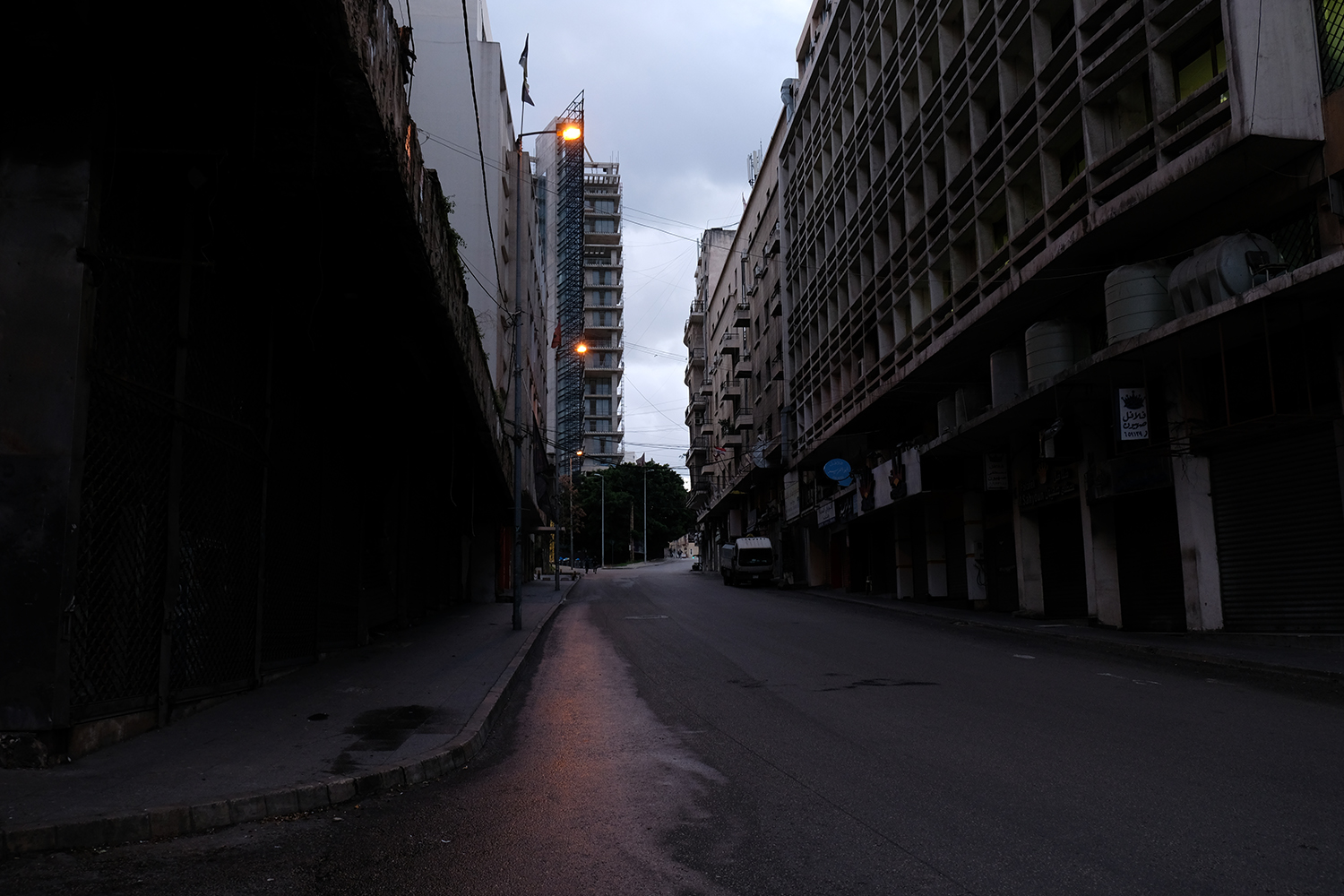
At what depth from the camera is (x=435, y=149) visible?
3228 cm

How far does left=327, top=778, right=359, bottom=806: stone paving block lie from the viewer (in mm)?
6191

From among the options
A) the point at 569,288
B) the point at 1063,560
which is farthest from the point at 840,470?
the point at 569,288

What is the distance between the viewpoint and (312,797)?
6.09 metres

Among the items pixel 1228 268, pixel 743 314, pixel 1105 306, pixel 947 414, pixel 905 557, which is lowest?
pixel 905 557

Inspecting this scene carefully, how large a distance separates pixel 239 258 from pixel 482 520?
2530 centimetres

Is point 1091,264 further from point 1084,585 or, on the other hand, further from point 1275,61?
point 1084,585

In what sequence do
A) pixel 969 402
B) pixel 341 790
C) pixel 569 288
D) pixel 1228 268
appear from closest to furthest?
pixel 341 790 → pixel 1228 268 → pixel 969 402 → pixel 569 288

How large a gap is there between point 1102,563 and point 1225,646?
474 centimetres

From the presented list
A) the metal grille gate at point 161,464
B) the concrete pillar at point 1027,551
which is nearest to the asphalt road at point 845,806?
the metal grille gate at point 161,464

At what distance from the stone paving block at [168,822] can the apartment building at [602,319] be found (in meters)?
108

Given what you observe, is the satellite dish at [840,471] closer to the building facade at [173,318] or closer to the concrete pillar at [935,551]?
the concrete pillar at [935,551]

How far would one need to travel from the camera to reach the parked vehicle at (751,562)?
46562 mm

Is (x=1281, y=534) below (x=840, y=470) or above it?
below

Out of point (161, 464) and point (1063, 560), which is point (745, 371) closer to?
point (1063, 560)
